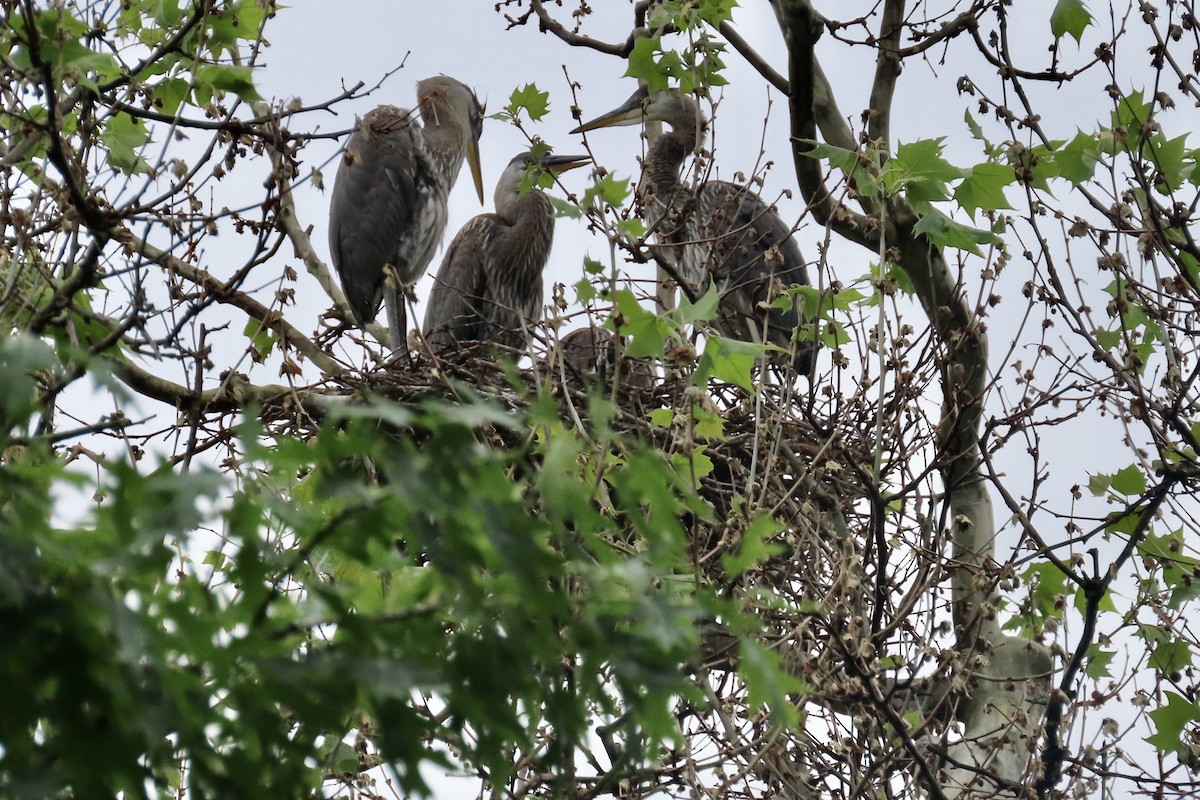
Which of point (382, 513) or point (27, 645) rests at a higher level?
point (382, 513)

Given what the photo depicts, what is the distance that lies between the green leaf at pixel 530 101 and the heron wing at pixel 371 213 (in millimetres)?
2478

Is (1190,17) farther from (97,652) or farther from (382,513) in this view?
(97,652)

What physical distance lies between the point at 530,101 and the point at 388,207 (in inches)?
107

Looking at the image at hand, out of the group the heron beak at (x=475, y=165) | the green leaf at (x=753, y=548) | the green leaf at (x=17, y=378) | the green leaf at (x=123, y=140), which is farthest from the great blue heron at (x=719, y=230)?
the green leaf at (x=17, y=378)

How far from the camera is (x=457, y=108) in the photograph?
747 centimetres

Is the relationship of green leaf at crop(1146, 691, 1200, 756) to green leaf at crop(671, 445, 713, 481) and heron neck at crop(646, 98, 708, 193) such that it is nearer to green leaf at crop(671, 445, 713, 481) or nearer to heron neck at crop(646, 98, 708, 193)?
green leaf at crop(671, 445, 713, 481)

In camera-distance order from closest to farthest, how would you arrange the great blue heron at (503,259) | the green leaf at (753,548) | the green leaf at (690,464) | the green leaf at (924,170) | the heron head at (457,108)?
the green leaf at (753,548), the green leaf at (690,464), the green leaf at (924,170), the great blue heron at (503,259), the heron head at (457,108)

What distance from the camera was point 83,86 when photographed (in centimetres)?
279

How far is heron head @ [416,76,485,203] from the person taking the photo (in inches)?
287

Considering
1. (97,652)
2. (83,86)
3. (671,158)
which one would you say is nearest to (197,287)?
(83,86)

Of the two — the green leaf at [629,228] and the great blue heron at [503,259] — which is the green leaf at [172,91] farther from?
the great blue heron at [503,259]

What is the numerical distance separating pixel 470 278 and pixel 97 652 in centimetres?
567

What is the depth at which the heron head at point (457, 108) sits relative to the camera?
7297 millimetres

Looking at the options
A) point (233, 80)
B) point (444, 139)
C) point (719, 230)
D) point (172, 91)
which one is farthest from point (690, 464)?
point (444, 139)
